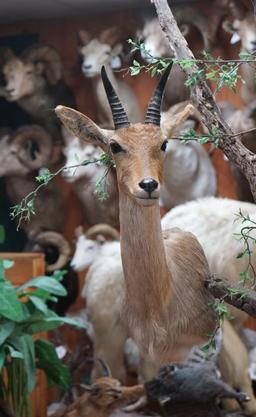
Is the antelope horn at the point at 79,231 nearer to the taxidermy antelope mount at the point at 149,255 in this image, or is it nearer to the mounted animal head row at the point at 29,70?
the mounted animal head row at the point at 29,70

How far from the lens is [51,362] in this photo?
283 cm

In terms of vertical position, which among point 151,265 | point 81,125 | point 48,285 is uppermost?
point 81,125

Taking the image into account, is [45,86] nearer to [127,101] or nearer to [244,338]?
[127,101]

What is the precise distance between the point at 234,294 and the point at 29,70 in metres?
2.58

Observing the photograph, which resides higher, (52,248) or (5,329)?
(52,248)

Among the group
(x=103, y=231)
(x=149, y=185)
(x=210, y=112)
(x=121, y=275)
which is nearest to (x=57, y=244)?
(x=103, y=231)

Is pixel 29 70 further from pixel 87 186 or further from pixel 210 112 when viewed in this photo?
pixel 210 112

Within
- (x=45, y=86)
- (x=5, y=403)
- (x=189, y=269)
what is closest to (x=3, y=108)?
(x=45, y=86)

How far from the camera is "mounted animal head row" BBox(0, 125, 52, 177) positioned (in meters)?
3.59

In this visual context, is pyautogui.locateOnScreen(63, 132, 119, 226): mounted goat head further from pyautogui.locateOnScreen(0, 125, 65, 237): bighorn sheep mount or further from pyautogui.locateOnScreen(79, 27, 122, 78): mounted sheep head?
pyautogui.locateOnScreen(79, 27, 122, 78): mounted sheep head

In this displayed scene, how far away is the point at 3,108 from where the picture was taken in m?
3.69

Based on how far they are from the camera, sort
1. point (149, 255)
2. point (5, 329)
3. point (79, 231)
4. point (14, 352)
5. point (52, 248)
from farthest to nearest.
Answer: point (52, 248), point (79, 231), point (5, 329), point (14, 352), point (149, 255)

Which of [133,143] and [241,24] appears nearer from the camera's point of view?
[133,143]

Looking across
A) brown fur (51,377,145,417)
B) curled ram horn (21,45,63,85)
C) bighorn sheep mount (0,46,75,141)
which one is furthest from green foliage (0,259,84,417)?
curled ram horn (21,45,63,85)
